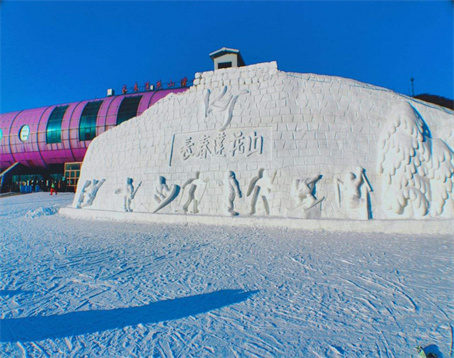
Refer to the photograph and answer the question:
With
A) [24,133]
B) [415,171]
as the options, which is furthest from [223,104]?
[24,133]

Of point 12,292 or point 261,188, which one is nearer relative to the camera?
point 12,292

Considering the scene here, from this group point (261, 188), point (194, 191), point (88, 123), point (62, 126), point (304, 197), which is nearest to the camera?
point (304, 197)

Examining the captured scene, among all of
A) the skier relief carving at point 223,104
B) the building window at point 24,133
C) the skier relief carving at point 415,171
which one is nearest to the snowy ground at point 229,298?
the skier relief carving at point 415,171

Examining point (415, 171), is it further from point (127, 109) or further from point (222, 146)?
point (127, 109)

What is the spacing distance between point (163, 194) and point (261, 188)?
273cm

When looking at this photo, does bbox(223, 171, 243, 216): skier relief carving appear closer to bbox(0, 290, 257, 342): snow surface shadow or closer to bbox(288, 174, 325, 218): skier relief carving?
bbox(288, 174, 325, 218): skier relief carving

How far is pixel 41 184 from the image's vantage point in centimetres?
2484

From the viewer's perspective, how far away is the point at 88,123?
71.3ft

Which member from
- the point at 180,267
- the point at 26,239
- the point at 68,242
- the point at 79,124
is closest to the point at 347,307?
the point at 180,267

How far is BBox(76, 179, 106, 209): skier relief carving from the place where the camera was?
8.66 m

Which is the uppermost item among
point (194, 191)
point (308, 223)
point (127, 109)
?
point (127, 109)

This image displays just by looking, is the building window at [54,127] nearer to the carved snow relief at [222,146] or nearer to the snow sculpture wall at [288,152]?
the snow sculpture wall at [288,152]

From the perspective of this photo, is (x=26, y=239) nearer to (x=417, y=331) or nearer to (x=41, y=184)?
(x=417, y=331)

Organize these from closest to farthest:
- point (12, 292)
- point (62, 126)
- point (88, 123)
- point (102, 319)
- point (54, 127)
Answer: point (102, 319) < point (12, 292) < point (88, 123) < point (62, 126) < point (54, 127)
